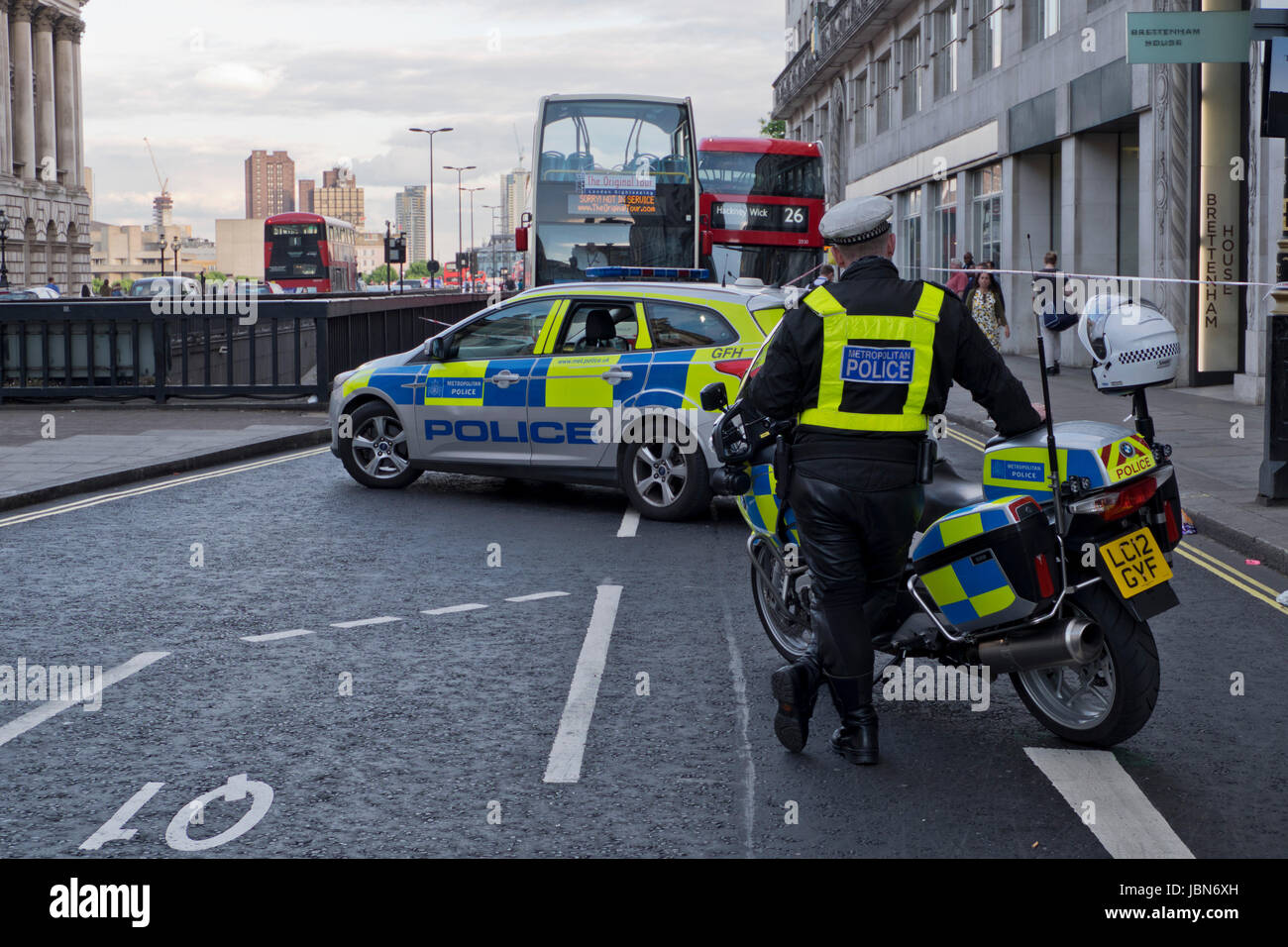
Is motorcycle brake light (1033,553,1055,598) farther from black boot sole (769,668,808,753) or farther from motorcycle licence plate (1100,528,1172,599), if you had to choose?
black boot sole (769,668,808,753)

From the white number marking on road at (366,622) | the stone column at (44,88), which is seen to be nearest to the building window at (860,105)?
the white number marking on road at (366,622)

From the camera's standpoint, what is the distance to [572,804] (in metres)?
4.68

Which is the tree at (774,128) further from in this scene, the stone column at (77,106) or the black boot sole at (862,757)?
the black boot sole at (862,757)

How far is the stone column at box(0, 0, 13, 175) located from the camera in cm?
8344

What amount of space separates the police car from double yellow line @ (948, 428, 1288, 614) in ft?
9.63

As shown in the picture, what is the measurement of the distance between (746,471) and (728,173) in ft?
69.9

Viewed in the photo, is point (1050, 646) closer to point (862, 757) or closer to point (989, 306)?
point (862, 757)

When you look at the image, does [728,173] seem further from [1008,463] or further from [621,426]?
[1008,463]

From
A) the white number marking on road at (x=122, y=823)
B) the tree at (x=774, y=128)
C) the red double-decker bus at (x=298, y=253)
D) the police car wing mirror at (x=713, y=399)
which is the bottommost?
the white number marking on road at (x=122, y=823)

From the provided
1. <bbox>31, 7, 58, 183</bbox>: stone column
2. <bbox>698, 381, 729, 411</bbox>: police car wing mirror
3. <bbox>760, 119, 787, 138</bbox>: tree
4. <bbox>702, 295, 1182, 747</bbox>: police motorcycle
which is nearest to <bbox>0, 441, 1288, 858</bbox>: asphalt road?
<bbox>702, 295, 1182, 747</bbox>: police motorcycle

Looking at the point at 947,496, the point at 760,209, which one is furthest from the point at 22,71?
the point at 947,496

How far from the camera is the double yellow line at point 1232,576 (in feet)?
25.8

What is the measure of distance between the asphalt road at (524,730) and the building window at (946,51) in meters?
27.5

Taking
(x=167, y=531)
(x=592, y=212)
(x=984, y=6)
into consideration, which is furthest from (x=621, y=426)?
(x=984, y=6)
